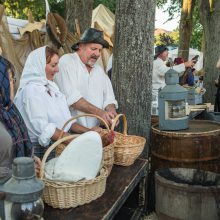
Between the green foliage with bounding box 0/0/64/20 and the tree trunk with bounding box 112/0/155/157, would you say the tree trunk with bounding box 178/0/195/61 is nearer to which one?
the green foliage with bounding box 0/0/64/20

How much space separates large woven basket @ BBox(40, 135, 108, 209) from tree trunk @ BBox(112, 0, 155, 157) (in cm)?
191

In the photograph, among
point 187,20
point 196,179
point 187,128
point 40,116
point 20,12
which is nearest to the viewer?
point 40,116

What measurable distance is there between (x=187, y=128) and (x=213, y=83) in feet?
16.9

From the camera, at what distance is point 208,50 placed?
930 centimetres

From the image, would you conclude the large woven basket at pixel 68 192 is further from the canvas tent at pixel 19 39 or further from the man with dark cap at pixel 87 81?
the canvas tent at pixel 19 39

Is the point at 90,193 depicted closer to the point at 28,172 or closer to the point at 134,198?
the point at 28,172

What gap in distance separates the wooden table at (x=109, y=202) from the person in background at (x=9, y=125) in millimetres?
324

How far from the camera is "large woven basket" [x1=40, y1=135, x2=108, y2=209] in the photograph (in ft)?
7.04

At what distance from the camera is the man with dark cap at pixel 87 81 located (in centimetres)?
370

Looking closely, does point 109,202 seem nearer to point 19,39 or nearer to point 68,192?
point 68,192

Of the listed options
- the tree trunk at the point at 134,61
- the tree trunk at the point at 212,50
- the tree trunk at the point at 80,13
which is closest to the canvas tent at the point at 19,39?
the tree trunk at the point at 80,13

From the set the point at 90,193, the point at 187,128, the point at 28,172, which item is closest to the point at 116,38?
the point at 187,128

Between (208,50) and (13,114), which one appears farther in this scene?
(208,50)

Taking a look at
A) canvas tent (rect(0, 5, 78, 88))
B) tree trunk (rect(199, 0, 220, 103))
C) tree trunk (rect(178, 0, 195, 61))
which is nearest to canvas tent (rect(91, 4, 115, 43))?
canvas tent (rect(0, 5, 78, 88))
